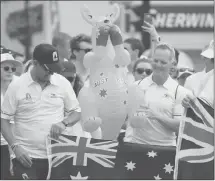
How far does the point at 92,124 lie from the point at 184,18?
31153 millimetres

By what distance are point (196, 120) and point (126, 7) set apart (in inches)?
663

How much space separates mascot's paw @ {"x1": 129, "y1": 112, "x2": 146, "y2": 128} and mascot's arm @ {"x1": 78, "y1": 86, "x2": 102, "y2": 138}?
1.16 ft

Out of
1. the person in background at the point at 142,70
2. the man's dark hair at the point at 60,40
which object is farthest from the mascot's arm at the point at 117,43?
the man's dark hair at the point at 60,40

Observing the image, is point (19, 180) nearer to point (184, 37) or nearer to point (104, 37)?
point (104, 37)

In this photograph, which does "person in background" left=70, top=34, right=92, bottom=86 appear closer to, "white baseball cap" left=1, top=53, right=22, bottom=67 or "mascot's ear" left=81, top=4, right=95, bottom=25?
"white baseball cap" left=1, top=53, right=22, bottom=67

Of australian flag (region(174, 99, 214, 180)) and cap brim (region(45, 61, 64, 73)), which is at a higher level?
cap brim (region(45, 61, 64, 73))

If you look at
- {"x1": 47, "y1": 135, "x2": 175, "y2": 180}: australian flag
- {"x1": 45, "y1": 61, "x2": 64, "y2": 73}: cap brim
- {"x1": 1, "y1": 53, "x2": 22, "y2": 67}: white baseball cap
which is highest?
{"x1": 1, "y1": 53, "x2": 22, "y2": 67}: white baseball cap

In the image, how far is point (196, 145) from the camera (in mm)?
7676

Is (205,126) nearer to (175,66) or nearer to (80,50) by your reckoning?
(175,66)

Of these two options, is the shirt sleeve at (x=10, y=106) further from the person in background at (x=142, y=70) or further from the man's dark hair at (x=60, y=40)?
the man's dark hair at (x=60, y=40)

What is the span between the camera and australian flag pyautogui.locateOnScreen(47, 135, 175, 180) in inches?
330

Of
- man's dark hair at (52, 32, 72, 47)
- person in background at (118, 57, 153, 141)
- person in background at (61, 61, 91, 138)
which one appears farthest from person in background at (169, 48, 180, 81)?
man's dark hair at (52, 32, 72, 47)

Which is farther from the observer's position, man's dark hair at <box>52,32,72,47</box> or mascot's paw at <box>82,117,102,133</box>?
man's dark hair at <box>52,32,72,47</box>

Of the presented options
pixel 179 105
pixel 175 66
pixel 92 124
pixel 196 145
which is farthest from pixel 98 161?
pixel 175 66
